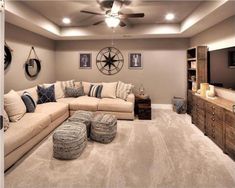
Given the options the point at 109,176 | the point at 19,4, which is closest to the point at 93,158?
the point at 109,176

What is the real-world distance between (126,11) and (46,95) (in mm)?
2786

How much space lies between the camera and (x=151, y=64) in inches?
234

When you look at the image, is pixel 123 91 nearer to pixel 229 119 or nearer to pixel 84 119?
pixel 84 119

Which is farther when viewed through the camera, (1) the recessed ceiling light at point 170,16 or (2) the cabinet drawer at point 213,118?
(1) the recessed ceiling light at point 170,16

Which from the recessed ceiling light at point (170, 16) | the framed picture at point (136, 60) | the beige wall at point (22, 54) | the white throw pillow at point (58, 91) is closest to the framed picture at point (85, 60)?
the beige wall at point (22, 54)

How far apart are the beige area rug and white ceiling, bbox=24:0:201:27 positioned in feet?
8.51

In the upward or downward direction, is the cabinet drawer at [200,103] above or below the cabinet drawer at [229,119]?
above

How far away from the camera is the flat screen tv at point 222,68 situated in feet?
10.9

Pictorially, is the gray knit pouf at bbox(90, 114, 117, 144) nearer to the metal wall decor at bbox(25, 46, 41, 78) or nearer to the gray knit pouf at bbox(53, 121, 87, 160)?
the gray knit pouf at bbox(53, 121, 87, 160)

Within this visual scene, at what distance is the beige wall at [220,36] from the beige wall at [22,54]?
14.8ft

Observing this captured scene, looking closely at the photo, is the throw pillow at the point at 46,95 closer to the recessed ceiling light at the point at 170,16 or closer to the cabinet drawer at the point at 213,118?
the recessed ceiling light at the point at 170,16

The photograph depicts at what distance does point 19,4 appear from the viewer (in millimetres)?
3381

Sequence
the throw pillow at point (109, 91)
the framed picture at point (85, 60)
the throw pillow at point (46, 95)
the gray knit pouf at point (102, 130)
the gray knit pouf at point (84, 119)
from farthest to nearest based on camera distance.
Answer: the framed picture at point (85, 60), the throw pillow at point (109, 91), the throw pillow at point (46, 95), the gray knit pouf at point (84, 119), the gray knit pouf at point (102, 130)

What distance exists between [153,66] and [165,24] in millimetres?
1393
